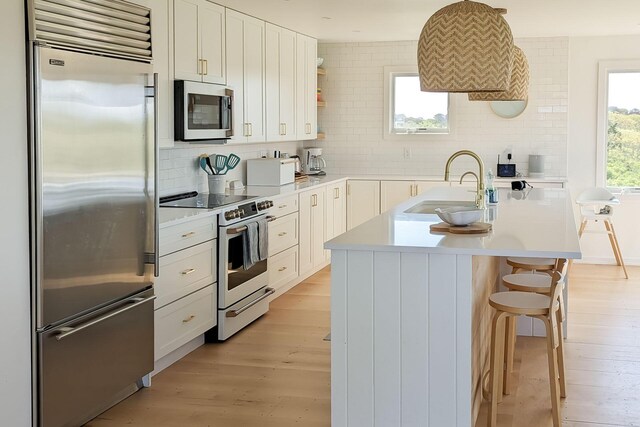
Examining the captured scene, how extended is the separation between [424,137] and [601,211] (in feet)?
6.74

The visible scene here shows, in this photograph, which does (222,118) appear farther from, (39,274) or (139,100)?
(39,274)

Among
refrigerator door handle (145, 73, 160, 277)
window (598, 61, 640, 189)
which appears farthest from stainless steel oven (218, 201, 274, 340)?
window (598, 61, 640, 189)

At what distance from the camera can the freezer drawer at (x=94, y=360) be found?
11.5 ft

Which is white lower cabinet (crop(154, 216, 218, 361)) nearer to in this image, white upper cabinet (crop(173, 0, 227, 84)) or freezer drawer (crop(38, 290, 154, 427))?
freezer drawer (crop(38, 290, 154, 427))

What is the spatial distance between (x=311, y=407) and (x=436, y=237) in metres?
1.18

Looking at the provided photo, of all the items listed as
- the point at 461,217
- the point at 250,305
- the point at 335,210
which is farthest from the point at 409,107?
the point at 461,217

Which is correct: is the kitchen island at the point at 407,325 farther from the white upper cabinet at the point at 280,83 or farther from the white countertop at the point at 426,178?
the white countertop at the point at 426,178

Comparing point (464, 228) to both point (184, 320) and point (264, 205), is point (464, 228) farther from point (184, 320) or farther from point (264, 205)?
point (264, 205)

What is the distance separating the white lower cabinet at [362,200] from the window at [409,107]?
75 centimetres

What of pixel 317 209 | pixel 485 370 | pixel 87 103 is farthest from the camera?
pixel 317 209

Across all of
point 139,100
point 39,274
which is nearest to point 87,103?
point 139,100

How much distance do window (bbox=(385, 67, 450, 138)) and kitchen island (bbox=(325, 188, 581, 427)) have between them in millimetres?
5384

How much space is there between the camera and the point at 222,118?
609 cm

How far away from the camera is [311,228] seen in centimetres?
757
